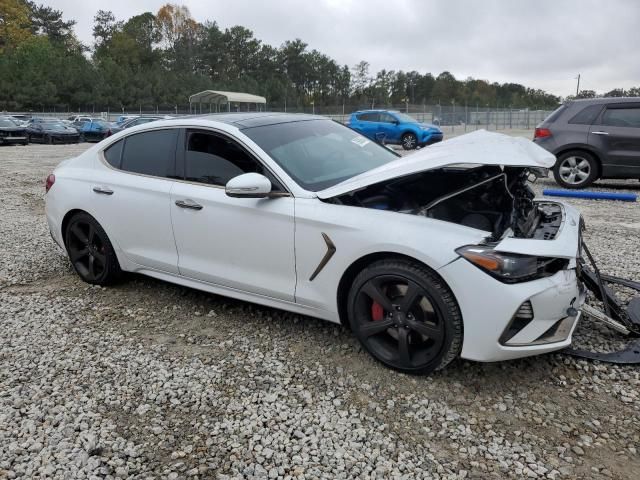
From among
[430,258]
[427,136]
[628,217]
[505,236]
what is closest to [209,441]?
[430,258]

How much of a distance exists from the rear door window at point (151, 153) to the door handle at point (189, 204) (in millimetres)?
311

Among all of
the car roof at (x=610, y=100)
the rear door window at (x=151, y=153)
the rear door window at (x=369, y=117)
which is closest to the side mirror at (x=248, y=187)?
the rear door window at (x=151, y=153)

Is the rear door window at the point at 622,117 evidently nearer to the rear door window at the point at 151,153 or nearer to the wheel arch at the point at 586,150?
the wheel arch at the point at 586,150

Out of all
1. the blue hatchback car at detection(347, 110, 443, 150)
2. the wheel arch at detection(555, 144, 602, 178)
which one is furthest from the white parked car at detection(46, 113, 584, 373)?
the blue hatchback car at detection(347, 110, 443, 150)

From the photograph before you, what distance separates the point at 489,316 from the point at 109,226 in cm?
309

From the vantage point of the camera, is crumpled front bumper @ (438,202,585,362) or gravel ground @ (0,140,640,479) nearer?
gravel ground @ (0,140,640,479)

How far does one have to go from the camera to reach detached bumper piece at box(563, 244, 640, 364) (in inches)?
124

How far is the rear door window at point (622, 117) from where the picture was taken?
9.04m

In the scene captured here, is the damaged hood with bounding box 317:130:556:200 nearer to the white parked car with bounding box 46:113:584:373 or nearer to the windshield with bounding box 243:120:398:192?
the white parked car with bounding box 46:113:584:373

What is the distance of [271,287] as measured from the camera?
11.4 feet

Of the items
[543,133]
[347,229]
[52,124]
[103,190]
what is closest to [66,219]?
[103,190]

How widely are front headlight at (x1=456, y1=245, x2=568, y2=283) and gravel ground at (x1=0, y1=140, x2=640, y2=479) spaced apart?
0.69 meters

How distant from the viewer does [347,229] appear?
10.2ft

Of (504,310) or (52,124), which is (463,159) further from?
(52,124)
